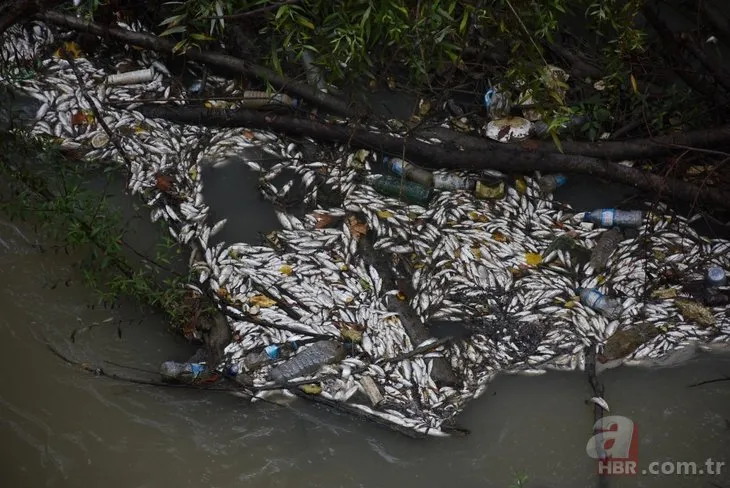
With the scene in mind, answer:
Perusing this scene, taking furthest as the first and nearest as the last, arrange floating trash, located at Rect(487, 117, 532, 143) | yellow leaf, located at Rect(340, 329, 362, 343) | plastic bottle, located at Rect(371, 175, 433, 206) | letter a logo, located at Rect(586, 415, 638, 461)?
floating trash, located at Rect(487, 117, 532, 143) < plastic bottle, located at Rect(371, 175, 433, 206) < yellow leaf, located at Rect(340, 329, 362, 343) < letter a logo, located at Rect(586, 415, 638, 461)

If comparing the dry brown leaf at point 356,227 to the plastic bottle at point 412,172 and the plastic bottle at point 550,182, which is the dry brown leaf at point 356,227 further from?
the plastic bottle at point 550,182

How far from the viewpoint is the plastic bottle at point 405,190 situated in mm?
6775

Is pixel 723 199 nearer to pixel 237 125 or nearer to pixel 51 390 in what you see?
pixel 237 125

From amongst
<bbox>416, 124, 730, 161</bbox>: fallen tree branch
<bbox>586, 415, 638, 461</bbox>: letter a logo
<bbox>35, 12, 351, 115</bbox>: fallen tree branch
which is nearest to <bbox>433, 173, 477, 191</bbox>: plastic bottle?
<bbox>416, 124, 730, 161</bbox>: fallen tree branch

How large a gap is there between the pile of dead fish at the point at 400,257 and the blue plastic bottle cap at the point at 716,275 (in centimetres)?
21

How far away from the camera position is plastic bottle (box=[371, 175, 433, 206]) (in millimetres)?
6775

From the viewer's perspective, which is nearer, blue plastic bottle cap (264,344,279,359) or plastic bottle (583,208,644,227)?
blue plastic bottle cap (264,344,279,359)

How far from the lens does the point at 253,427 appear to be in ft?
17.3

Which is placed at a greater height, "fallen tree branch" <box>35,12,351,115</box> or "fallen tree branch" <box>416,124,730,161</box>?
"fallen tree branch" <box>35,12,351,115</box>

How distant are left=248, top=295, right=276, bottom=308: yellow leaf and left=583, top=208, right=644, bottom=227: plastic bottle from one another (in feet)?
A: 11.2

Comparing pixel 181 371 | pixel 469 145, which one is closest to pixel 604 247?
pixel 469 145

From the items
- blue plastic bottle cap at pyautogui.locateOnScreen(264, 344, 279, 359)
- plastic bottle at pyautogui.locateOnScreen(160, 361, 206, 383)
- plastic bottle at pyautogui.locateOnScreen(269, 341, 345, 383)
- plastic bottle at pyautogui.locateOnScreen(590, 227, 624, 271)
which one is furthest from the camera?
plastic bottle at pyautogui.locateOnScreen(590, 227, 624, 271)

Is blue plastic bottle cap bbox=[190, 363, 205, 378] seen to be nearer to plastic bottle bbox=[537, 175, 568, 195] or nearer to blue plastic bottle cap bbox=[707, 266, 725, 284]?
plastic bottle bbox=[537, 175, 568, 195]

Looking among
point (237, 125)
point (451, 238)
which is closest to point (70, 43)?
point (237, 125)
